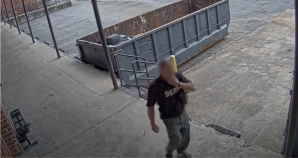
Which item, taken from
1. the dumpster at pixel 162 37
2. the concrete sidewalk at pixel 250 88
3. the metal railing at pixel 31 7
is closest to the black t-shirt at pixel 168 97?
the concrete sidewalk at pixel 250 88

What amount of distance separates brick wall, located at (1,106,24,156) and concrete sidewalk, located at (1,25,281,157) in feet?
0.71

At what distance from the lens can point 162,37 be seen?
988 cm

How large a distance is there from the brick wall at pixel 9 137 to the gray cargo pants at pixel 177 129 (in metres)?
2.79

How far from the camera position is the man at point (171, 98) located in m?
3.56

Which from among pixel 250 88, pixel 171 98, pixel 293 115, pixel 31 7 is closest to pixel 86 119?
pixel 171 98

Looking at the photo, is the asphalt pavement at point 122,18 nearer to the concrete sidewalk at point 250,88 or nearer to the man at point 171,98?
the concrete sidewalk at point 250,88

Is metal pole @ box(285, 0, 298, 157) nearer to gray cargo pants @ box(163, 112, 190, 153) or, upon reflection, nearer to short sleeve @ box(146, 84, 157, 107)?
gray cargo pants @ box(163, 112, 190, 153)

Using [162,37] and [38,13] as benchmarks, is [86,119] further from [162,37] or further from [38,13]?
[38,13]

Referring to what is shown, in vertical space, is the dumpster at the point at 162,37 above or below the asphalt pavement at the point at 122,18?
above

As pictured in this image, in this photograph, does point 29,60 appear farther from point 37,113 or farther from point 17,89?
point 37,113

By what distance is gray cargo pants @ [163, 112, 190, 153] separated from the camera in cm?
382

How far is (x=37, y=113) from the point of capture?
7031 millimetres

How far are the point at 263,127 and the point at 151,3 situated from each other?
20802 mm

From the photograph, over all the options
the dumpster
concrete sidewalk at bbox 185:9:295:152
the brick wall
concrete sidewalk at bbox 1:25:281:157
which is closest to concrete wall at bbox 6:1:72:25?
the dumpster
